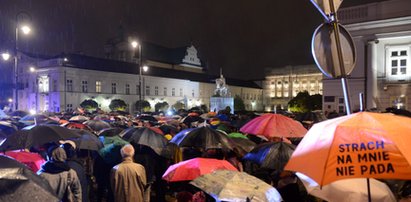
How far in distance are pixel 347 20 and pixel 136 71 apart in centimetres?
4477

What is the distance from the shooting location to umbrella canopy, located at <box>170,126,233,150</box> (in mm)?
6363

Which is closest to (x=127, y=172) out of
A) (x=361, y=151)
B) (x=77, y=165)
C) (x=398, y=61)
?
(x=77, y=165)

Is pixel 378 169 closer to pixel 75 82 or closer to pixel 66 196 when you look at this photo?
pixel 66 196

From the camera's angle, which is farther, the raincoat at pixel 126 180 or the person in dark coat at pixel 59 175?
the raincoat at pixel 126 180

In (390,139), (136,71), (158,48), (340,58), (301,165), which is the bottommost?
(301,165)

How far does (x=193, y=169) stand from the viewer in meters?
4.80

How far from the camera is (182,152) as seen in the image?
7805 millimetres

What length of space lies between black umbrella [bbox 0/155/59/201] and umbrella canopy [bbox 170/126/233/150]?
4141 millimetres

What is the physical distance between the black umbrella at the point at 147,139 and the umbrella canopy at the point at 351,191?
4356 millimetres

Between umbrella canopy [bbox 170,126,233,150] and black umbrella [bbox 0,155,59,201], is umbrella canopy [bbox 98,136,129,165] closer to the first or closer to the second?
umbrella canopy [bbox 170,126,233,150]

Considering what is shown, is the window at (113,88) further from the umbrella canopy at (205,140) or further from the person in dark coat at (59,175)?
the person in dark coat at (59,175)

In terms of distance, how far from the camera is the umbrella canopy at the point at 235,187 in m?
3.63

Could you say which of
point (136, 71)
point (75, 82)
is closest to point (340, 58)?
point (75, 82)

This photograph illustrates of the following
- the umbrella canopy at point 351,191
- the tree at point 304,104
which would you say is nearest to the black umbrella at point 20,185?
the umbrella canopy at point 351,191
